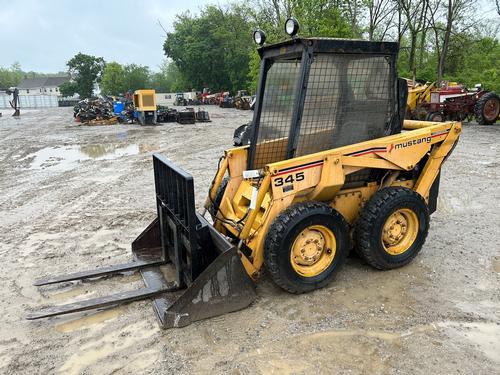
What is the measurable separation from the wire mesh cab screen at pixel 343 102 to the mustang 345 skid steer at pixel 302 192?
10mm

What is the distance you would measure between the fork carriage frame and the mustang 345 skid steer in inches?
0.5

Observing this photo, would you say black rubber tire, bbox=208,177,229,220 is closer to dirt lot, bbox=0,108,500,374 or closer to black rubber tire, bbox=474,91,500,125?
dirt lot, bbox=0,108,500,374

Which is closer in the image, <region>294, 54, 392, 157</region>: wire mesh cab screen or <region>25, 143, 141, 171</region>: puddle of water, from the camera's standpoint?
<region>294, 54, 392, 157</region>: wire mesh cab screen

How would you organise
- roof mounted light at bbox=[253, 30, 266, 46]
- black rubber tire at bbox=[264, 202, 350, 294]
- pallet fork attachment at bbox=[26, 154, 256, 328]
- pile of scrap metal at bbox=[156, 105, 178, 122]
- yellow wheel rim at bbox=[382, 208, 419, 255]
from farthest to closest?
1. pile of scrap metal at bbox=[156, 105, 178, 122]
2. yellow wheel rim at bbox=[382, 208, 419, 255]
3. roof mounted light at bbox=[253, 30, 266, 46]
4. black rubber tire at bbox=[264, 202, 350, 294]
5. pallet fork attachment at bbox=[26, 154, 256, 328]

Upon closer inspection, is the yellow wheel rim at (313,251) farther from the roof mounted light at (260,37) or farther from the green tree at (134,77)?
the green tree at (134,77)

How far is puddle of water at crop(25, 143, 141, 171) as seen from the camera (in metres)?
11.4

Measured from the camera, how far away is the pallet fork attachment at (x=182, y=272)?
3416 mm

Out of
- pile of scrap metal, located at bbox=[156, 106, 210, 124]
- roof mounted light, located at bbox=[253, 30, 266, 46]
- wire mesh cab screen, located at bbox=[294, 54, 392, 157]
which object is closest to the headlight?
wire mesh cab screen, located at bbox=[294, 54, 392, 157]

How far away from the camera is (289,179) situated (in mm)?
3660

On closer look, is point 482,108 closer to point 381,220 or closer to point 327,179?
point 381,220

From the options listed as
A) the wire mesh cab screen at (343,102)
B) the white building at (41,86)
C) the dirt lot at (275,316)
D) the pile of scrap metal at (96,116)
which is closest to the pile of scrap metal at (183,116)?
the pile of scrap metal at (96,116)

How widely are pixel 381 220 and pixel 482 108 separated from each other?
47.6 feet

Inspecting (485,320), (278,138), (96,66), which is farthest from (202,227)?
(96,66)

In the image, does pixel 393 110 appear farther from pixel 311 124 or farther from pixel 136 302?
pixel 136 302
